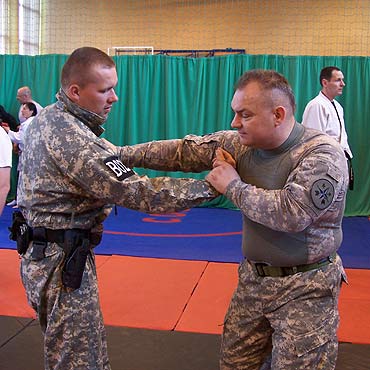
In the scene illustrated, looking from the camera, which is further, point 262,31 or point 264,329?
point 262,31

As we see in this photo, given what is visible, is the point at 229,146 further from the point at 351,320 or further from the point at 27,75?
the point at 27,75

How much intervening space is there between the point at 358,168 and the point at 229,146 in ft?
23.2

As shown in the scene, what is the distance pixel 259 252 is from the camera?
7.68 ft

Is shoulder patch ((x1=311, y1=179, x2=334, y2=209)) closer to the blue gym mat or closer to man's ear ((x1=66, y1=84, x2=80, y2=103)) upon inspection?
man's ear ((x1=66, y1=84, x2=80, y2=103))

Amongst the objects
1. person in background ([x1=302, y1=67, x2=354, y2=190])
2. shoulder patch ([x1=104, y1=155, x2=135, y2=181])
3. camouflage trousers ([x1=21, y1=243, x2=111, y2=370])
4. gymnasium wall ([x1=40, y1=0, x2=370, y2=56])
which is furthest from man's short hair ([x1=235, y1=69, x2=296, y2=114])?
gymnasium wall ([x1=40, y1=0, x2=370, y2=56])

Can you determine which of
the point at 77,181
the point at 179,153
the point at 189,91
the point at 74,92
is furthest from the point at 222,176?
the point at 189,91

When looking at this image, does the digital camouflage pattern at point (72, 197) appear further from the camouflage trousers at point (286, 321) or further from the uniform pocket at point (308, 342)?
the uniform pocket at point (308, 342)

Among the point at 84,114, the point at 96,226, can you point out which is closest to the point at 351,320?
the point at 96,226

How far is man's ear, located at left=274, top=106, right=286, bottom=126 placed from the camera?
221 centimetres

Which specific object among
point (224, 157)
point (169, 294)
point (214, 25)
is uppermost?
point (214, 25)

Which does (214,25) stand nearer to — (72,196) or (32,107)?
(32,107)

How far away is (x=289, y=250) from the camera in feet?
7.44

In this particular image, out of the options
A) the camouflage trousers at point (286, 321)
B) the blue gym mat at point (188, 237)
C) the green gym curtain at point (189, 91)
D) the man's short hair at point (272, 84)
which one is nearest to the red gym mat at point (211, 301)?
the blue gym mat at point (188, 237)

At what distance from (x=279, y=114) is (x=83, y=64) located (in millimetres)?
890
